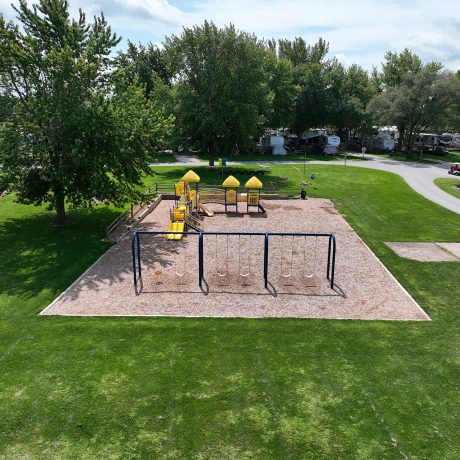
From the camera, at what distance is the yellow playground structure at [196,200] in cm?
2261

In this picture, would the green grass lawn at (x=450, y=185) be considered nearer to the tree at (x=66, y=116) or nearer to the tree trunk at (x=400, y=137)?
the tree trunk at (x=400, y=137)

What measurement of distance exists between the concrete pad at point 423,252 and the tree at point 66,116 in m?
13.5

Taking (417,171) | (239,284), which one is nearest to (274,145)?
(417,171)

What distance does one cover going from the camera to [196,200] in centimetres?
2692

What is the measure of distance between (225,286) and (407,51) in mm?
70336

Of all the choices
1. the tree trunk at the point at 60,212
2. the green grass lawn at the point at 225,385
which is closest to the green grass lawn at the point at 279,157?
the tree trunk at the point at 60,212

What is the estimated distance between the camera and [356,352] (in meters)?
11.4

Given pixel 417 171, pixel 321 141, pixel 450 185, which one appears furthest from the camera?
pixel 321 141

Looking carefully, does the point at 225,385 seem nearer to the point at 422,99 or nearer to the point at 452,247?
the point at 452,247

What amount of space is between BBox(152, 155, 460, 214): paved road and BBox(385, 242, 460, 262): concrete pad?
9.77 metres

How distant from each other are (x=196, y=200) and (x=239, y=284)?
12.1m

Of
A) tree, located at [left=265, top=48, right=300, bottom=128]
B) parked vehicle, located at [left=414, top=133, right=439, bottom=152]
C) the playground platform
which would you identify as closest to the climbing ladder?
the playground platform

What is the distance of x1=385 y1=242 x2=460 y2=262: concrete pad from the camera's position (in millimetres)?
18906

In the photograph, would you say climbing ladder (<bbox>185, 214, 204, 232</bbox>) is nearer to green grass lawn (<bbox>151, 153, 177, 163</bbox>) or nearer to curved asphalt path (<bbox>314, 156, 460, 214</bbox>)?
curved asphalt path (<bbox>314, 156, 460, 214</bbox>)
